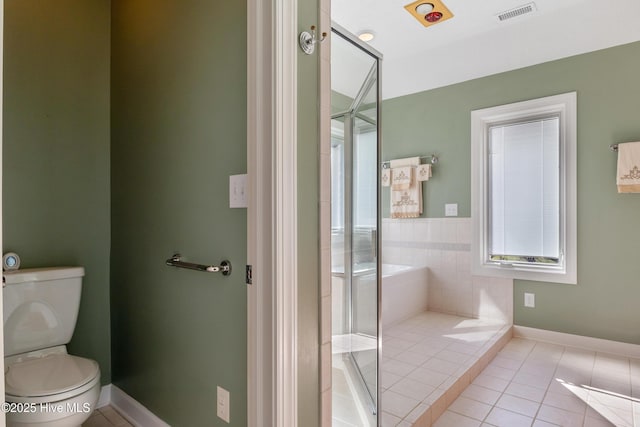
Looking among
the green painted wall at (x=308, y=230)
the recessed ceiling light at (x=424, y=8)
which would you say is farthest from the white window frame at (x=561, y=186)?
the green painted wall at (x=308, y=230)

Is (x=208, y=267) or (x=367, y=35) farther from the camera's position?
(x=367, y=35)

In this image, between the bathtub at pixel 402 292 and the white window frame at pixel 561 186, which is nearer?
the white window frame at pixel 561 186

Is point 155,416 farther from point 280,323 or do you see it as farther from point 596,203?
point 596,203

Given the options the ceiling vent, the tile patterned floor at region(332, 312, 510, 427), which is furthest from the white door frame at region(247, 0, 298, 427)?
the ceiling vent

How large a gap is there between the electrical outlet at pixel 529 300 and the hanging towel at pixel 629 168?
109 centimetres

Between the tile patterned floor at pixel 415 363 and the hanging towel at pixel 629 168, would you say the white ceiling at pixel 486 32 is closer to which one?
the hanging towel at pixel 629 168

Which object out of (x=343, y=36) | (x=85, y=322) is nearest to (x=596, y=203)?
(x=343, y=36)

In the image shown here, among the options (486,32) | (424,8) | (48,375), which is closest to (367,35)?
(424,8)

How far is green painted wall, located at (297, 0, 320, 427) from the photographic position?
1193 mm

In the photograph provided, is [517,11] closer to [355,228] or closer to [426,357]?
[355,228]

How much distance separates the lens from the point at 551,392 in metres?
2.20

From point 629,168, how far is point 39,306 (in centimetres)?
382

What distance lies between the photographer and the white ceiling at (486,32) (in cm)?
246

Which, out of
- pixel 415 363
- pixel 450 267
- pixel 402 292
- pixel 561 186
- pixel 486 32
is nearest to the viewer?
pixel 415 363
